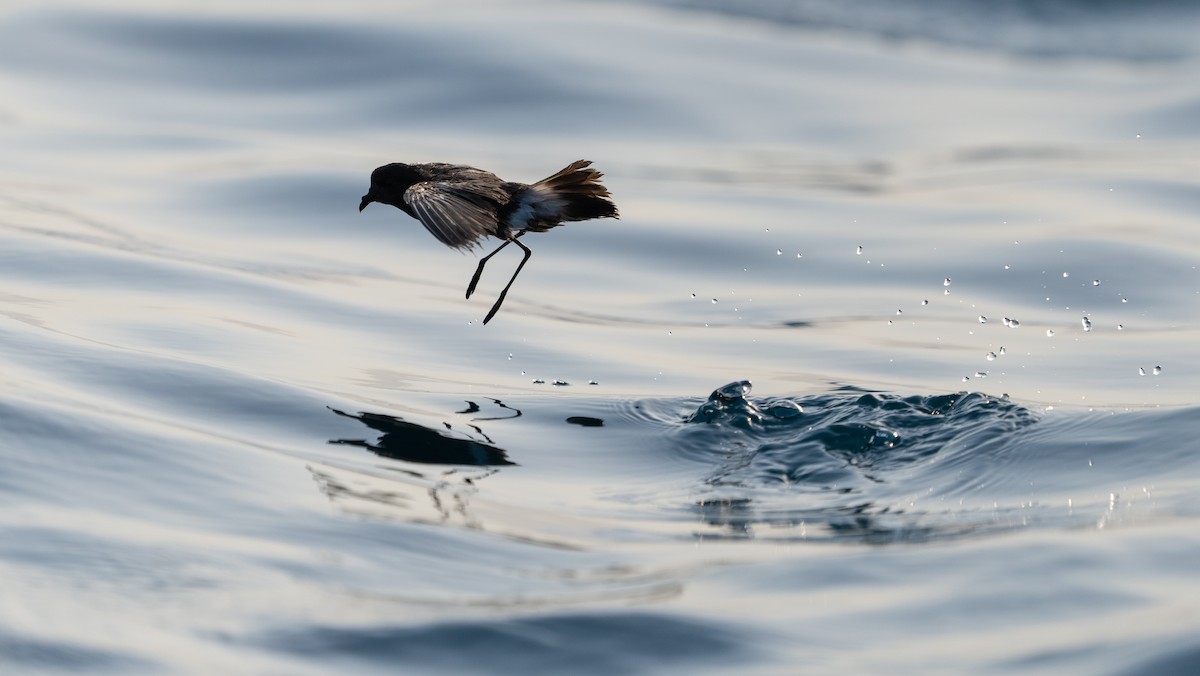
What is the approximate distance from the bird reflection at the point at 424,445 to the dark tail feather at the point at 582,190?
96cm

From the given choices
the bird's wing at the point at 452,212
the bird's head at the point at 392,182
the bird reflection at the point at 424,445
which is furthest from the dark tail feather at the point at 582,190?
the bird reflection at the point at 424,445

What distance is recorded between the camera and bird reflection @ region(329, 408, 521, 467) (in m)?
5.05

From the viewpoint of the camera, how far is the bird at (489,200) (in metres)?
5.24

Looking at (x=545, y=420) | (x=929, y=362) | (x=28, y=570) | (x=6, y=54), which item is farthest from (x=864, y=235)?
(x=6, y=54)

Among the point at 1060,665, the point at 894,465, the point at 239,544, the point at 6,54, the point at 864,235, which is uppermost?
the point at 6,54

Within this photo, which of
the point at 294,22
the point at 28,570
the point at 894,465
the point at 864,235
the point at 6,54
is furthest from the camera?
the point at 294,22

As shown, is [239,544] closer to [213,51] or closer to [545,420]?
[545,420]

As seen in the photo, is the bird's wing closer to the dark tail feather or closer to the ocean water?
the dark tail feather

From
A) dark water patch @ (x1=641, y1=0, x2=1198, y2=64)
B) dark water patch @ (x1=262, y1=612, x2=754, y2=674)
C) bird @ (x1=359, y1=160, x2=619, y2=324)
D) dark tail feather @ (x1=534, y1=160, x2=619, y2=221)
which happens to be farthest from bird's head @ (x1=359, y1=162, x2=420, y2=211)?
dark water patch @ (x1=641, y1=0, x2=1198, y2=64)

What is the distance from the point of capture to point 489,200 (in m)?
5.59

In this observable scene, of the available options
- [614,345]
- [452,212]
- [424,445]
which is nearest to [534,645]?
[424,445]

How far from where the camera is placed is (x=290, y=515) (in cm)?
427

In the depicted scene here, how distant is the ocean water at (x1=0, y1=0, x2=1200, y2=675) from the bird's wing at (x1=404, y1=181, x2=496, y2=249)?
2.47 feet

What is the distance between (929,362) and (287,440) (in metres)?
3.05
